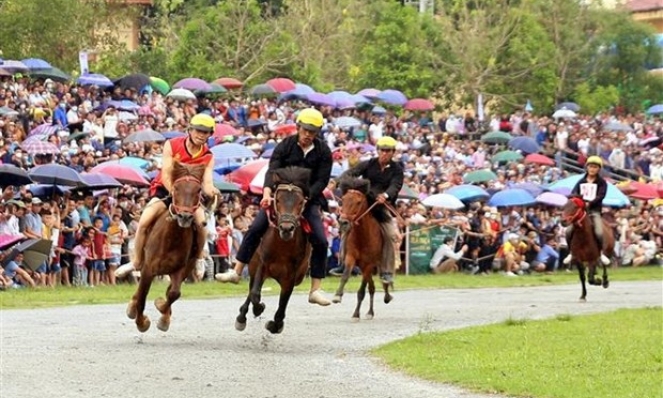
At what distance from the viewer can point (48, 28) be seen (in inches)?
1962

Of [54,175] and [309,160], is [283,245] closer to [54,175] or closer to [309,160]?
[309,160]

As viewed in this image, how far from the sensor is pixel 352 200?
24359 millimetres

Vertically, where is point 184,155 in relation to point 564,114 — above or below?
below

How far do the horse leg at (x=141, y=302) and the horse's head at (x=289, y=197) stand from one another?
64.9 inches

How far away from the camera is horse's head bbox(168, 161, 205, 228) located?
725 inches

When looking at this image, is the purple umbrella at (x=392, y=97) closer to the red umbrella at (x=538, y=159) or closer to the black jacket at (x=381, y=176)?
the red umbrella at (x=538, y=159)

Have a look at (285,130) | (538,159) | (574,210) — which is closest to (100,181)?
(574,210)

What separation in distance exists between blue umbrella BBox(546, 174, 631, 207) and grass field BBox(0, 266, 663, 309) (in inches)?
72.9

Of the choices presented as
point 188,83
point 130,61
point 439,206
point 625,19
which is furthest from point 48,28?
point 625,19

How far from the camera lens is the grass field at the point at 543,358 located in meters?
15.1

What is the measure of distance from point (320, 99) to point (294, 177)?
32.4 metres

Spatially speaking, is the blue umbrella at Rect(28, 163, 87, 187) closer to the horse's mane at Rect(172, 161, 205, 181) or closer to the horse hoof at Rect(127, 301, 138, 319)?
the horse hoof at Rect(127, 301, 138, 319)

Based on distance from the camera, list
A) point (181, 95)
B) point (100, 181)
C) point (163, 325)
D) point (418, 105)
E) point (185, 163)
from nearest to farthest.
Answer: point (185, 163) < point (163, 325) < point (100, 181) < point (181, 95) < point (418, 105)

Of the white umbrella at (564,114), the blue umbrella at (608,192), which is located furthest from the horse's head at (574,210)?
the white umbrella at (564,114)
